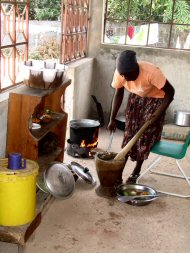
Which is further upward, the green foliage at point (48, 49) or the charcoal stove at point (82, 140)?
the green foliage at point (48, 49)

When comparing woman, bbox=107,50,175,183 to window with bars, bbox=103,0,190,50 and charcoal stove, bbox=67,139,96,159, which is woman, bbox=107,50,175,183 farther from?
window with bars, bbox=103,0,190,50

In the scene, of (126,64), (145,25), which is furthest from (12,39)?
(145,25)

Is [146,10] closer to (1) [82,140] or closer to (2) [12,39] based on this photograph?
(1) [82,140]

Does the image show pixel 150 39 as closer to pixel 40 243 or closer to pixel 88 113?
pixel 88 113

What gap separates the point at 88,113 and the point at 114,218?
10.0 feet

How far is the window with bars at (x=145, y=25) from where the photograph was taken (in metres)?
5.91

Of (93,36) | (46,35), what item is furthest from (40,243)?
(46,35)

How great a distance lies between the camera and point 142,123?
385 cm

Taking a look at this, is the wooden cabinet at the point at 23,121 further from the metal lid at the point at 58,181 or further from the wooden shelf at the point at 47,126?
the metal lid at the point at 58,181

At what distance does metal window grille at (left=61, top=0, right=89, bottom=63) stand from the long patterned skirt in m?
1.52

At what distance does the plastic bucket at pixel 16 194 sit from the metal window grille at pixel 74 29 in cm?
271

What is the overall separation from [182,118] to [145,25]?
165cm

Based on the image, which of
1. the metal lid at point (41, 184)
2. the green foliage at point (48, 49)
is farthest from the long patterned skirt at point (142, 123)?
the green foliage at point (48, 49)

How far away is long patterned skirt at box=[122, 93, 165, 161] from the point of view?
3.77m
